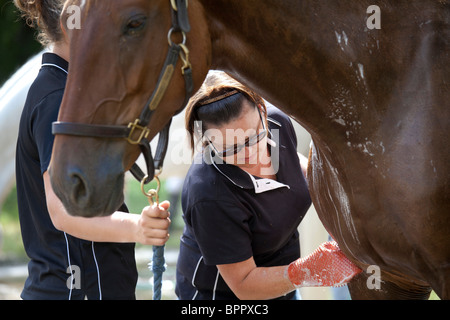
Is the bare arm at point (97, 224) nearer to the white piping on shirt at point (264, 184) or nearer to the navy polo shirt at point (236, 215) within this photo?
the navy polo shirt at point (236, 215)

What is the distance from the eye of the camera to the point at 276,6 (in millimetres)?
1717

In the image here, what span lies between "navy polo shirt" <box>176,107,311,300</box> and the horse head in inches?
29.8

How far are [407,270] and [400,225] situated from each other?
190 millimetres

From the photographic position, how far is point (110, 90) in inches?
61.7

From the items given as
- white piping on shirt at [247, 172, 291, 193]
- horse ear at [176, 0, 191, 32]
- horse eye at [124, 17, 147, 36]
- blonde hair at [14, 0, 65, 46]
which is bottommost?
white piping on shirt at [247, 172, 291, 193]

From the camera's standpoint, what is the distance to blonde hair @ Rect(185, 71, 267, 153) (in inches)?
90.7

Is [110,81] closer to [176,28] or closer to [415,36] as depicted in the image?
[176,28]

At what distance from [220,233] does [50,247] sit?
2.04 feet

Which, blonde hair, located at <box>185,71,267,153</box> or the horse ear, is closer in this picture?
the horse ear

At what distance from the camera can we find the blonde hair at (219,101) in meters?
2.30

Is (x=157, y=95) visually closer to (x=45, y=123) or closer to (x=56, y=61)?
(x=45, y=123)

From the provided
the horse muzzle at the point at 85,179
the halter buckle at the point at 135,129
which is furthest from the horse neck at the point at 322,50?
the horse muzzle at the point at 85,179

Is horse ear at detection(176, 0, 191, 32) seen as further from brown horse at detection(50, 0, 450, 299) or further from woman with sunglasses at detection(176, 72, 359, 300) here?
woman with sunglasses at detection(176, 72, 359, 300)

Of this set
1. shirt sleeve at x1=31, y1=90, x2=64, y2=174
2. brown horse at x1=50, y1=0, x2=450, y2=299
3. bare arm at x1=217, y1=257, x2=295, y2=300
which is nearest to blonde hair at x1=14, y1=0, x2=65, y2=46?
shirt sleeve at x1=31, y1=90, x2=64, y2=174
